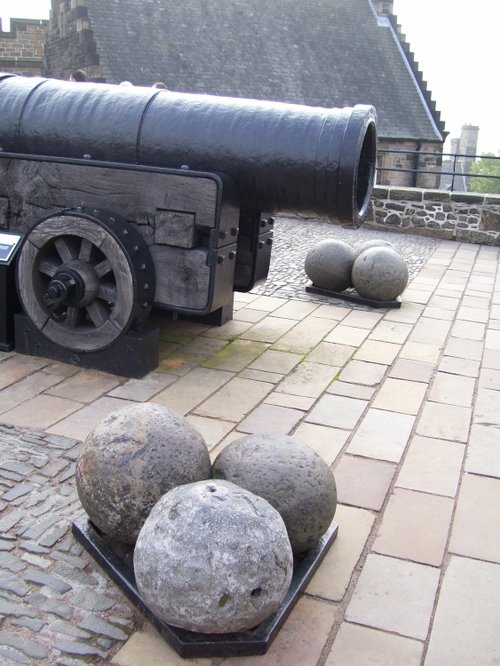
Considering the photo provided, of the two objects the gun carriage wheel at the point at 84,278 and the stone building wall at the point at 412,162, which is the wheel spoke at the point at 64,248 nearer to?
the gun carriage wheel at the point at 84,278

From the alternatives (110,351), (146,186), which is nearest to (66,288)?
(110,351)

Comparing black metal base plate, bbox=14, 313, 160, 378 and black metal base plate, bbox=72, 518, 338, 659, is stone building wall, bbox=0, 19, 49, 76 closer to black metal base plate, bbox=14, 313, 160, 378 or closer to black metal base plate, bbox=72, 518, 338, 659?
black metal base plate, bbox=14, 313, 160, 378

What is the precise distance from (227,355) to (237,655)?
3019 millimetres

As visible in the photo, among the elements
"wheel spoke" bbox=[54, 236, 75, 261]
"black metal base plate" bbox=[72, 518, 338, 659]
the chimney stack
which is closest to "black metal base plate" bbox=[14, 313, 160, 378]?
"wheel spoke" bbox=[54, 236, 75, 261]

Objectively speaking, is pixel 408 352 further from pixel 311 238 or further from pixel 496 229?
pixel 496 229

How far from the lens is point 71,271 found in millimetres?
4520

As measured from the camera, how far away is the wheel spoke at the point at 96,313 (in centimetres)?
466

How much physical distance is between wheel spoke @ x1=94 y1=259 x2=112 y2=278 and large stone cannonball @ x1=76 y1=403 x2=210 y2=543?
6.55 ft

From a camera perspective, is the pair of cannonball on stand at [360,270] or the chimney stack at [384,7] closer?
the pair of cannonball on stand at [360,270]

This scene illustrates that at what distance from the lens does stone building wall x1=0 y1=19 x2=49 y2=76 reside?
2677 centimetres

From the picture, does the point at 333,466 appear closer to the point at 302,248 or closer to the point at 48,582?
the point at 48,582

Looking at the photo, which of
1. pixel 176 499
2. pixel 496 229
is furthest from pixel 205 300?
pixel 496 229

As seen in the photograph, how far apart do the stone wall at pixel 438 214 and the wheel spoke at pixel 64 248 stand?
824 centimetres

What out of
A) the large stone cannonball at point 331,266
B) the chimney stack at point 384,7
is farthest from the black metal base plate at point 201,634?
→ the chimney stack at point 384,7
